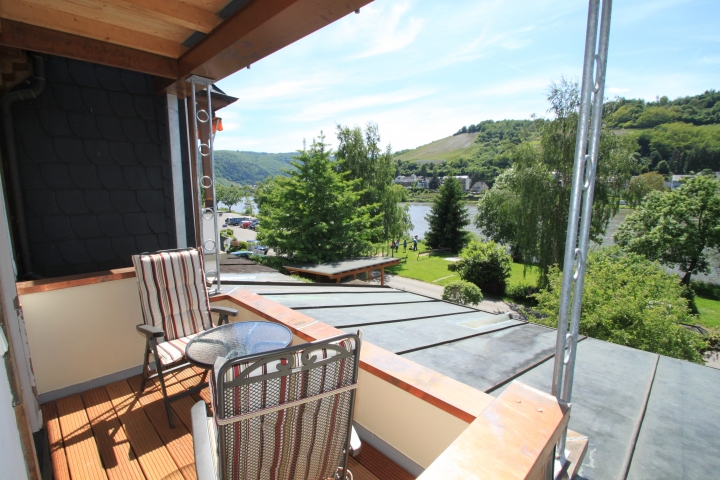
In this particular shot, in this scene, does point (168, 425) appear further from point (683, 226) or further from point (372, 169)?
point (683, 226)

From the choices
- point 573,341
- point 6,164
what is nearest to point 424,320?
point 573,341

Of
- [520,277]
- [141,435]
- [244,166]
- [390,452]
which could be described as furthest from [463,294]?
[244,166]

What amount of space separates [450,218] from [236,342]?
25.4 m

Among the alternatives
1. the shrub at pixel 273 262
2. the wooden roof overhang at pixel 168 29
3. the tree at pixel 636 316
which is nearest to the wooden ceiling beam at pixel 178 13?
the wooden roof overhang at pixel 168 29

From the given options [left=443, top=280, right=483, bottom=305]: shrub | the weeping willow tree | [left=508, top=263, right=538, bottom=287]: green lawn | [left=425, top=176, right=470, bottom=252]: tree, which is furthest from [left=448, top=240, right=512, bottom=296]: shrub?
[left=425, top=176, right=470, bottom=252]: tree

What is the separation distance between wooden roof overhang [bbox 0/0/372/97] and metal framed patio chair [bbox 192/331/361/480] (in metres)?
1.55

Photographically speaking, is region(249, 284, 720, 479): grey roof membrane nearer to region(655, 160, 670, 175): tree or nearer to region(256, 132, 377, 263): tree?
region(256, 132, 377, 263): tree

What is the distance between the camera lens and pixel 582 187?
1.06 meters

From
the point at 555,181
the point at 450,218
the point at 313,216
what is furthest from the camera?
the point at 450,218

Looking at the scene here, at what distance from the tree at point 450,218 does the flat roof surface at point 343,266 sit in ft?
41.8

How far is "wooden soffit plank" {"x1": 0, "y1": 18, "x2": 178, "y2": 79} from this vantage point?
88.1 inches

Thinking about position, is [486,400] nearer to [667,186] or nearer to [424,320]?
[424,320]

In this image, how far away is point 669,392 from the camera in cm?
188

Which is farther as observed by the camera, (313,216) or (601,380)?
(313,216)
